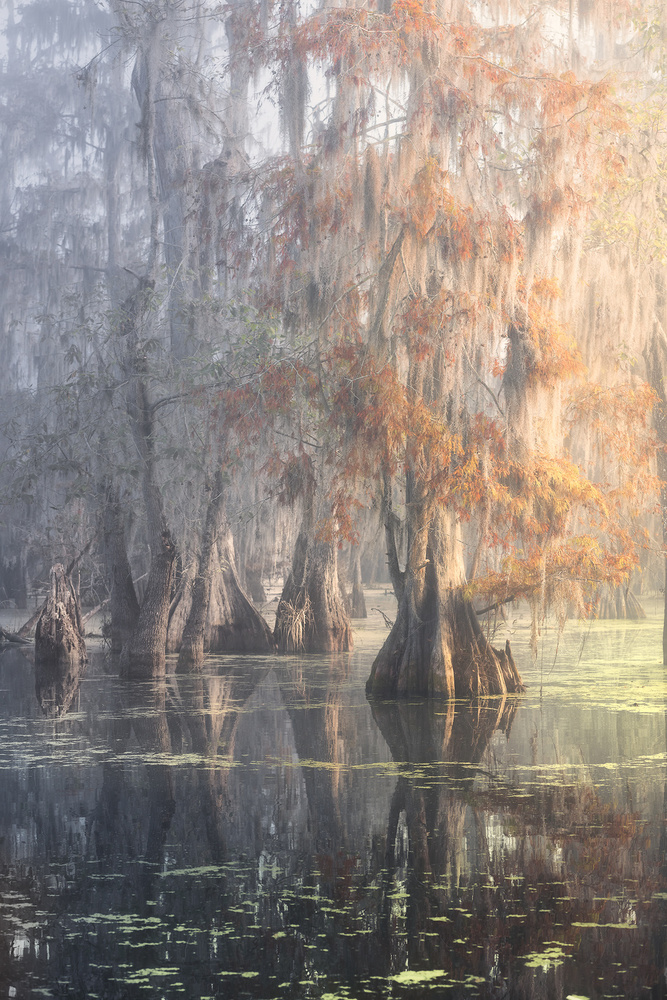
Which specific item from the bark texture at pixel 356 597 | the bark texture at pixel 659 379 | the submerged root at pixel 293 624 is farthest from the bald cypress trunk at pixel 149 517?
the bark texture at pixel 356 597

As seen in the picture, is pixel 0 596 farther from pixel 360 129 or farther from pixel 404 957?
pixel 404 957

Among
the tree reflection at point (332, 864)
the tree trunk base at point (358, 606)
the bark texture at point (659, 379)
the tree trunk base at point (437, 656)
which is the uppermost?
the bark texture at point (659, 379)

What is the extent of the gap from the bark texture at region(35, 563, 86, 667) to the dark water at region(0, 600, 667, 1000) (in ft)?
16.2

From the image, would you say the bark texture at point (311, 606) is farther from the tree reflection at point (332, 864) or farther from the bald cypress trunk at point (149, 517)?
the tree reflection at point (332, 864)

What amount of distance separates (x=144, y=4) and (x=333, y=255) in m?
7.37

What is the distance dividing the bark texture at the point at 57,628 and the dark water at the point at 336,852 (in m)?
4.93

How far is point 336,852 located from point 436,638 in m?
6.38

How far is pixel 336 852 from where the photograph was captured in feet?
20.5

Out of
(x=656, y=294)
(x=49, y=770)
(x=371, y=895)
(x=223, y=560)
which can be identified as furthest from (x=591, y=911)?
(x=223, y=560)

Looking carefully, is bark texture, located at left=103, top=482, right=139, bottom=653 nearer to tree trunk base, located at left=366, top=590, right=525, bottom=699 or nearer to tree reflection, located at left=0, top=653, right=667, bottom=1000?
tree trunk base, located at left=366, top=590, right=525, bottom=699

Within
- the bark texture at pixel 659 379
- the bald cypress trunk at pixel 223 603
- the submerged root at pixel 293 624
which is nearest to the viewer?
the bark texture at pixel 659 379

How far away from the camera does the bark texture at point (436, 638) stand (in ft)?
41.0

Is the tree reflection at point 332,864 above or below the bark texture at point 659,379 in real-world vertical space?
below

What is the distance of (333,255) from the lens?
12633mm
